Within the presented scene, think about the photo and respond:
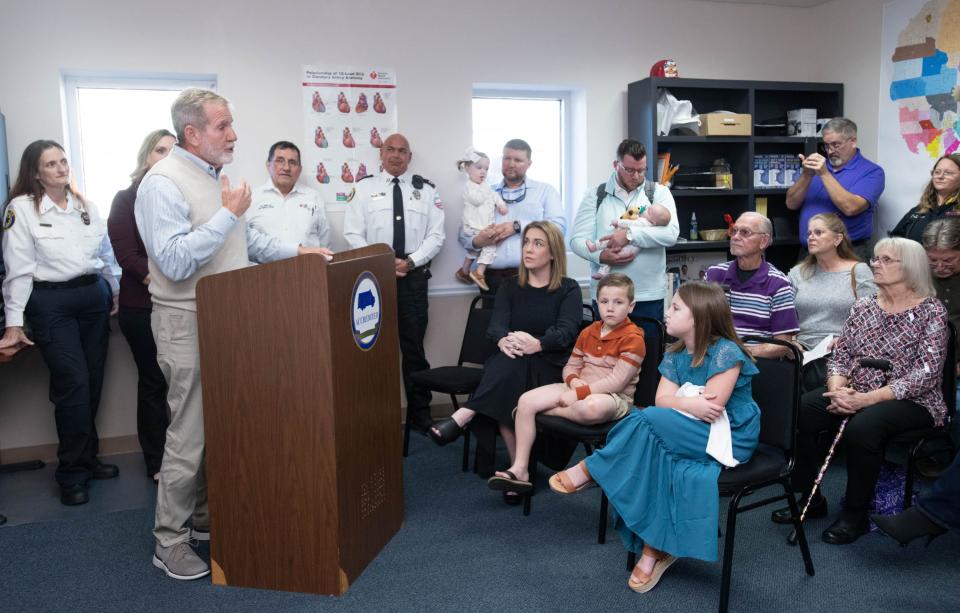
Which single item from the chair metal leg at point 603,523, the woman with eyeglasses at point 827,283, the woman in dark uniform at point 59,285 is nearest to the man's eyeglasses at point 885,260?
the woman with eyeglasses at point 827,283

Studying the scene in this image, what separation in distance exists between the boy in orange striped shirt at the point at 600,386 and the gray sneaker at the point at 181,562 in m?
1.14

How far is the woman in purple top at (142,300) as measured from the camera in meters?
3.77


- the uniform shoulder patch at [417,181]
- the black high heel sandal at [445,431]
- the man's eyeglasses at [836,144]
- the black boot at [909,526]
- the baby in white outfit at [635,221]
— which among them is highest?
the man's eyeglasses at [836,144]

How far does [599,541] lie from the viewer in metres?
3.02

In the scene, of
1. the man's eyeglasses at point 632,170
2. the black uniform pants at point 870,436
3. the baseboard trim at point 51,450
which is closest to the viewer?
the black uniform pants at point 870,436

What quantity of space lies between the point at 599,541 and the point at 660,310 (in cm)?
156

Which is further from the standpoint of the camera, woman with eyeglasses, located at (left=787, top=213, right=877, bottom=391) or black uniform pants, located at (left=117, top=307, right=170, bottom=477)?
black uniform pants, located at (left=117, top=307, right=170, bottom=477)

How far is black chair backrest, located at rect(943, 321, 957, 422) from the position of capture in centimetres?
295

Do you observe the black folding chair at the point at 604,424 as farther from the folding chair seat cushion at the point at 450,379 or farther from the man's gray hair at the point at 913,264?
the man's gray hair at the point at 913,264

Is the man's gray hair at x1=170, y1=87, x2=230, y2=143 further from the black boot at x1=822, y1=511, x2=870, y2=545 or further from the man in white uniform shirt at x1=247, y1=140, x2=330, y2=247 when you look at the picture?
the black boot at x1=822, y1=511, x2=870, y2=545

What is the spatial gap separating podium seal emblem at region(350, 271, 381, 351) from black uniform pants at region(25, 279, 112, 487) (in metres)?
1.76

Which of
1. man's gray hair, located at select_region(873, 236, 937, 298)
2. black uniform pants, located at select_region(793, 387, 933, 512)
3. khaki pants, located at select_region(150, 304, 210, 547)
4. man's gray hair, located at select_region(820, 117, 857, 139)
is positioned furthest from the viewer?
man's gray hair, located at select_region(820, 117, 857, 139)

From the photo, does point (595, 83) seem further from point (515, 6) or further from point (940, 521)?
point (940, 521)

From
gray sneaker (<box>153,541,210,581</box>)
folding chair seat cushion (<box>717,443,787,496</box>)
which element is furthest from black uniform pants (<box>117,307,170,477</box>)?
folding chair seat cushion (<box>717,443,787,496</box>)
